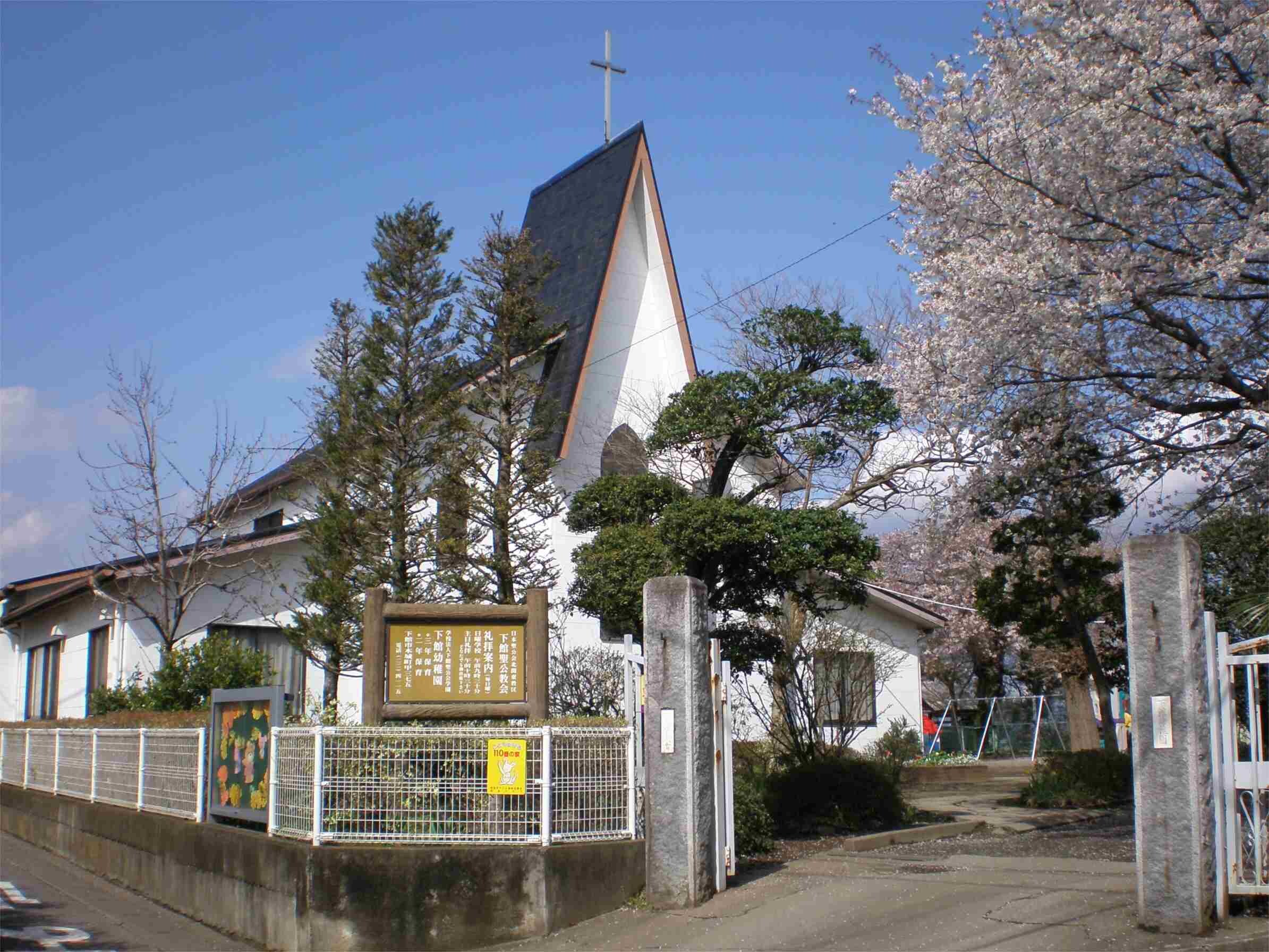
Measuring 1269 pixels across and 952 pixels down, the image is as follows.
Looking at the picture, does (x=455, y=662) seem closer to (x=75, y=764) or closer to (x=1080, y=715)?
(x=75, y=764)

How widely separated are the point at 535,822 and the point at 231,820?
3415 millimetres

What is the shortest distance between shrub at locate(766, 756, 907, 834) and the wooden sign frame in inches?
155

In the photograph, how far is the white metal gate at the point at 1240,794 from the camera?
7039 mm

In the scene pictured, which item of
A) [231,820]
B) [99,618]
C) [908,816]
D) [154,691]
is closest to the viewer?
[231,820]

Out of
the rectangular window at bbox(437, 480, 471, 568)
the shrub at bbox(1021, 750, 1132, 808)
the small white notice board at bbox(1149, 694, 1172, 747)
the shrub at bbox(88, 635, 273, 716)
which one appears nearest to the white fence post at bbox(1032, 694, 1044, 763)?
the shrub at bbox(1021, 750, 1132, 808)

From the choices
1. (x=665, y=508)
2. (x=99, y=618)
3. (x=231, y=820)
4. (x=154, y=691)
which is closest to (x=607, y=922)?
(x=231, y=820)

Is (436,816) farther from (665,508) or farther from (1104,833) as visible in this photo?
(1104,833)

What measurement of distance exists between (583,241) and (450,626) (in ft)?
49.4

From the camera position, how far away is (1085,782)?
16469 millimetres

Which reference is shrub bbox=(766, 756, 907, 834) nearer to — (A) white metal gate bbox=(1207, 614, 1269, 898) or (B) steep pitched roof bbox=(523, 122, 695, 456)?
(A) white metal gate bbox=(1207, 614, 1269, 898)

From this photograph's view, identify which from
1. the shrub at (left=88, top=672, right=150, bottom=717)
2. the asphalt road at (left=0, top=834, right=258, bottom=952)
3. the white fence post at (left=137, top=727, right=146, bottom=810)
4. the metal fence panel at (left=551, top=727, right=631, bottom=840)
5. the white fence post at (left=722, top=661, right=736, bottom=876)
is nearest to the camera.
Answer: the metal fence panel at (left=551, top=727, right=631, bottom=840)

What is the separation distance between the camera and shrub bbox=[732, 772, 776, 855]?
1068cm

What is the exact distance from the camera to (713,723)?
29.9ft

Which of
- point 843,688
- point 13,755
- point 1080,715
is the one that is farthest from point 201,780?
point 1080,715
